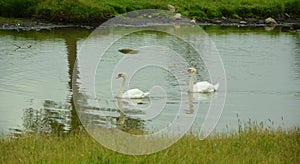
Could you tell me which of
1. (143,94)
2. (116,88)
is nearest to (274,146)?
(143,94)

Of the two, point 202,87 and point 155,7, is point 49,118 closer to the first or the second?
point 202,87

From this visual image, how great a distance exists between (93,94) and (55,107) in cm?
219

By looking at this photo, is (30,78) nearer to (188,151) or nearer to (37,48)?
(37,48)

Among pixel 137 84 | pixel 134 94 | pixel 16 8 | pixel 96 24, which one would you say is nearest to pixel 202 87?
pixel 137 84

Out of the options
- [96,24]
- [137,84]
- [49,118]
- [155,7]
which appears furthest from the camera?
[155,7]

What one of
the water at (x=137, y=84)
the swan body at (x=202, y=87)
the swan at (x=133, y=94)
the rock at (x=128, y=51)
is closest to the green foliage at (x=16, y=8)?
the water at (x=137, y=84)

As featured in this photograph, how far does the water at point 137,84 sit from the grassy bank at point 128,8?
689 cm

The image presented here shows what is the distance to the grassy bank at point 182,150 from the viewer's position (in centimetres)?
966

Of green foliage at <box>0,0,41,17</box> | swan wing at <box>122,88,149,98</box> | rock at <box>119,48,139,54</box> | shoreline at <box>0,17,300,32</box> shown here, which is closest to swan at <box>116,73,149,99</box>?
swan wing at <box>122,88,149,98</box>

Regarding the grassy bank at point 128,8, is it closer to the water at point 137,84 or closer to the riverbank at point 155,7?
the riverbank at point 155,7

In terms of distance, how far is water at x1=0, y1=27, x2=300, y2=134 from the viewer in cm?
1734

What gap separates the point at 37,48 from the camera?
105 feet

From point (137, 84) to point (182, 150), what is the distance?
42.0 ft

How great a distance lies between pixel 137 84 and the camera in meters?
23.1
